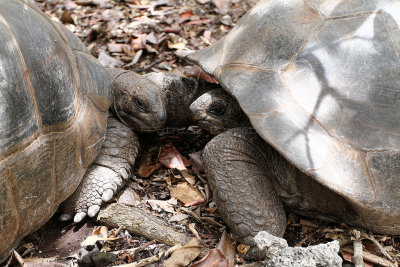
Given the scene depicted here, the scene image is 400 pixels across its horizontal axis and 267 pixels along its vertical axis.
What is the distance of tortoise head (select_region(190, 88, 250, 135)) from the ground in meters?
0.50

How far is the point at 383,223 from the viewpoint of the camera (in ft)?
8.91

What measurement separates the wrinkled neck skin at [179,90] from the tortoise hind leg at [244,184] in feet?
2.41

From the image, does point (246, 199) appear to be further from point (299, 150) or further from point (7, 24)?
point (7, 24)

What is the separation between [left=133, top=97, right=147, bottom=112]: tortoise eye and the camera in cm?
344

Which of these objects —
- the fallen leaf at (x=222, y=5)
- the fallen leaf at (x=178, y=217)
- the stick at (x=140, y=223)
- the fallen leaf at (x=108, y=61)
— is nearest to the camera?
the stick at (x=140, y=223)

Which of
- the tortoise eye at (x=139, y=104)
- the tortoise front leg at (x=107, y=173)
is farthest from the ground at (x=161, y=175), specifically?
the tortoise eye at (x=139, y=104)

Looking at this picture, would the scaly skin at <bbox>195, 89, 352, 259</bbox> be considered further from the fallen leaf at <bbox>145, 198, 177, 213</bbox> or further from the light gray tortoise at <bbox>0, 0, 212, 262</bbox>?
the light gray tortoise at <bbox>0, 0, 212, 262</bbox>

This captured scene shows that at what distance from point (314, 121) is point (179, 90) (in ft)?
4.33

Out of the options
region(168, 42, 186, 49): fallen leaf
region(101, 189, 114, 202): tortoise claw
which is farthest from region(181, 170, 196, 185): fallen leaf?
region(168, 42, 186, 49): fallen leaf

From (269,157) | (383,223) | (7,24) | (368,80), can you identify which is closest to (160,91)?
(269,157)

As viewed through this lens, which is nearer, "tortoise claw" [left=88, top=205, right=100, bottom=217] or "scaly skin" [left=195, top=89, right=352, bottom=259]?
"scaly skin" [left=195, top=89, right=352, bottom=259]

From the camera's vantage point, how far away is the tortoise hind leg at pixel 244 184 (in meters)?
2.72

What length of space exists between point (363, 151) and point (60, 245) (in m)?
1.83

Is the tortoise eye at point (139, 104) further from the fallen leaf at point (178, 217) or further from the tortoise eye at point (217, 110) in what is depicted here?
the fallen leaf at point (178, 217)
